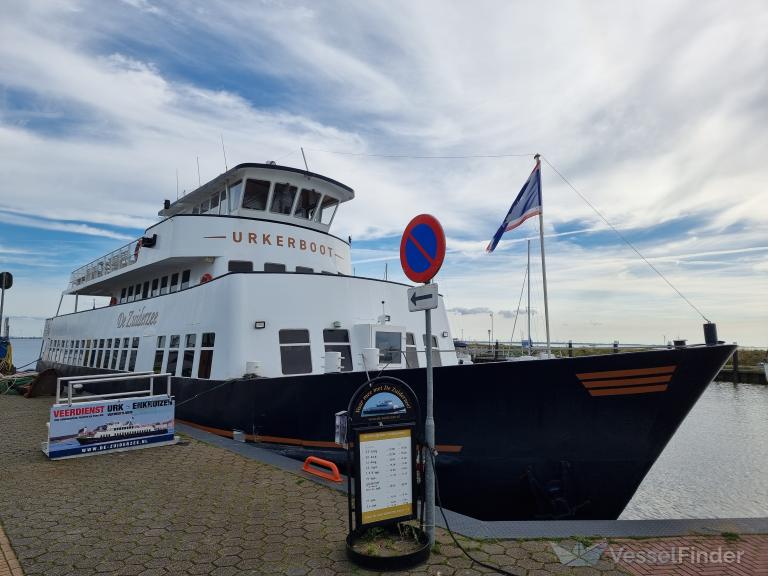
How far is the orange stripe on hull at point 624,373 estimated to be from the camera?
591cm

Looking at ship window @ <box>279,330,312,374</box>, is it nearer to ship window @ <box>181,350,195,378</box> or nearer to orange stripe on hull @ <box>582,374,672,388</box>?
ship window @ <box>181,350,195,378</box>

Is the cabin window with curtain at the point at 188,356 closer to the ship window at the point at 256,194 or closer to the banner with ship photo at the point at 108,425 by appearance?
the banner with ship photo at the point at 108,425

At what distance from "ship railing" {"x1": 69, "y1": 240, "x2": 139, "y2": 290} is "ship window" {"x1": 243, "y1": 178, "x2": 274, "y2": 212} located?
371 centimetres

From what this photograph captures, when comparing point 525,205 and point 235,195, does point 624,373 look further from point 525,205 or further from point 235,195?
point 235,195

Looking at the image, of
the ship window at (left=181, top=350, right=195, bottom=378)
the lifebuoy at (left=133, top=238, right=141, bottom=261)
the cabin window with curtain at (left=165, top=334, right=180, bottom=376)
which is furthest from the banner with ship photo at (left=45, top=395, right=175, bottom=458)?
the lifebuoy at (left=133, top=238, right=141, bottom=261)

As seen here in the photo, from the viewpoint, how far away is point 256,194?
529 inches

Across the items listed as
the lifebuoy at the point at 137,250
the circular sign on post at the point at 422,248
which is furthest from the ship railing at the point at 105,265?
the circular sign on post at the point at 422,248

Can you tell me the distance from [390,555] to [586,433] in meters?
3.31

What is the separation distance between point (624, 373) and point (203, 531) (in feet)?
16.5

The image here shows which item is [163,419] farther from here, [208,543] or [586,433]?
[586,433]

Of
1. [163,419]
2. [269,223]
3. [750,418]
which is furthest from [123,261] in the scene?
[750,418]

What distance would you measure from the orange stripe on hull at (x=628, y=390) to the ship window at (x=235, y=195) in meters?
10.3

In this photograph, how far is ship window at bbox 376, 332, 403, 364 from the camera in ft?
31.6

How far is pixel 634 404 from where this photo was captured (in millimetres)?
6082
